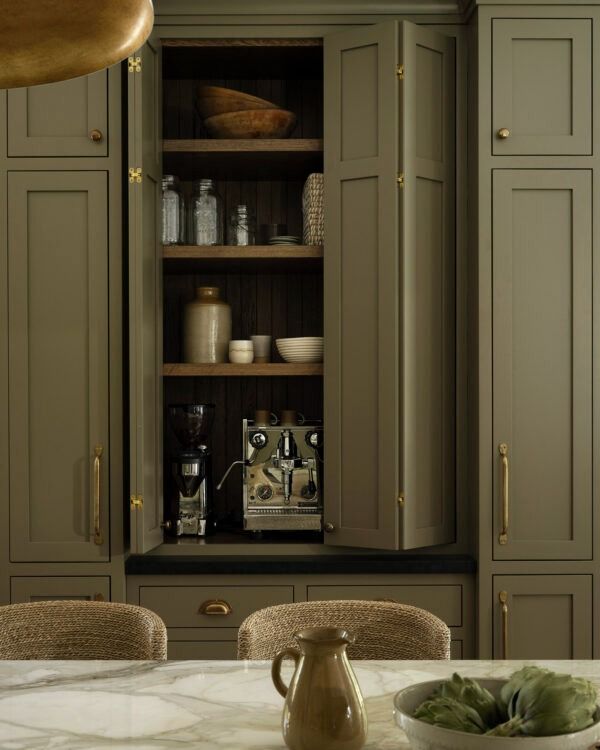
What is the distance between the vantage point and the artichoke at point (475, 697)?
981mm

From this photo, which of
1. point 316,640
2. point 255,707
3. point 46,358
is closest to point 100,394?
point 46,358

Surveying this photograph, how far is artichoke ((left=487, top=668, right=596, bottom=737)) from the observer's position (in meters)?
0.93

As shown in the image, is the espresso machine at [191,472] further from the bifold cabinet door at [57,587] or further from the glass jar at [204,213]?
the glass jar at [204,213]

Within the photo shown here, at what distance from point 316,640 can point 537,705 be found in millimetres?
267

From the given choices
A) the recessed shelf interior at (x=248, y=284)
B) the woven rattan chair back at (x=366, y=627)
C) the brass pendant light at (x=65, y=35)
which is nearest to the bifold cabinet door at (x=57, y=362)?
the recessed shelf interior at (x=248, y=284)

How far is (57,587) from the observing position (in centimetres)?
263

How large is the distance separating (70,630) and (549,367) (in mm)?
1633

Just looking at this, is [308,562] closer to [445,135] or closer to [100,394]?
[100,394]

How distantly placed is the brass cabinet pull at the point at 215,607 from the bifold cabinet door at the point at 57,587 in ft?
0.97

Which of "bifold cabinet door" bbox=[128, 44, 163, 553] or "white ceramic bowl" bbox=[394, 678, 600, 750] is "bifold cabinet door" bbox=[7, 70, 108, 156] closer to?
"bifold cabinet door" bbox=[128, 44, 163, 553]

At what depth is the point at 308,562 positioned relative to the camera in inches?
103

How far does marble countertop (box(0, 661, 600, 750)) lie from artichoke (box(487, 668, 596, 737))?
0.76 feet

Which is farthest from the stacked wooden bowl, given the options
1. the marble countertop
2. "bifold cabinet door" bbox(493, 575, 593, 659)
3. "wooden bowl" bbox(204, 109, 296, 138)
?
the marble countertop

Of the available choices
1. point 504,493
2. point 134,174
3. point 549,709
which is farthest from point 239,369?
point 549,709
